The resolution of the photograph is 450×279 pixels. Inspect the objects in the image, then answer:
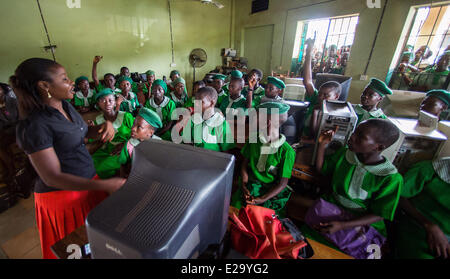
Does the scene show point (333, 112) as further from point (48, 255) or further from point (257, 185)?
point (48, 255)

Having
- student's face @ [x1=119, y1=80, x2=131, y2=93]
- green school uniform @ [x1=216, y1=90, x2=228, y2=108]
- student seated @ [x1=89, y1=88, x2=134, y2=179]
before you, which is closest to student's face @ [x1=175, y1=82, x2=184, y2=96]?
green school uniform @ [x1=216, y1=90, x2=228, y2=108]

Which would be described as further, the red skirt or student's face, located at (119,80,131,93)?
student's face, located at (119,80,131,93)

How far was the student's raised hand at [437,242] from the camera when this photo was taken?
117 centimetres

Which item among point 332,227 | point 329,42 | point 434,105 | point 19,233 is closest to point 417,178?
point 332,227

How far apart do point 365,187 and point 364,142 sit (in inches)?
11.4

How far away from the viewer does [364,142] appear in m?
1.23

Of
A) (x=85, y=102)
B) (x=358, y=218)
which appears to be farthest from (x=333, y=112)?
(x=85, y=102)

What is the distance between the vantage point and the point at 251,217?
0.88 m

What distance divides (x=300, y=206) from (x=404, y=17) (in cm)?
516

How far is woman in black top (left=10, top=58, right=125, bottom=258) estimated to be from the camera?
3.01 ft

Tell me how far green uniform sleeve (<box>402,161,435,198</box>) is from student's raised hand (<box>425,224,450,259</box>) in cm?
22

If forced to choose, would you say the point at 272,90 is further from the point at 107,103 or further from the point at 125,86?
the point at 125,86

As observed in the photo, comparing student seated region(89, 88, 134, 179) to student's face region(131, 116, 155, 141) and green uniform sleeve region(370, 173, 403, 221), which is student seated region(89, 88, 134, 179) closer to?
student's face region(131, 116, 155, 141)

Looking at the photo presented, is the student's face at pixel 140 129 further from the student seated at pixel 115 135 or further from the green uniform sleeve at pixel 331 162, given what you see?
the green uniform sleeve at pixel 331 162
